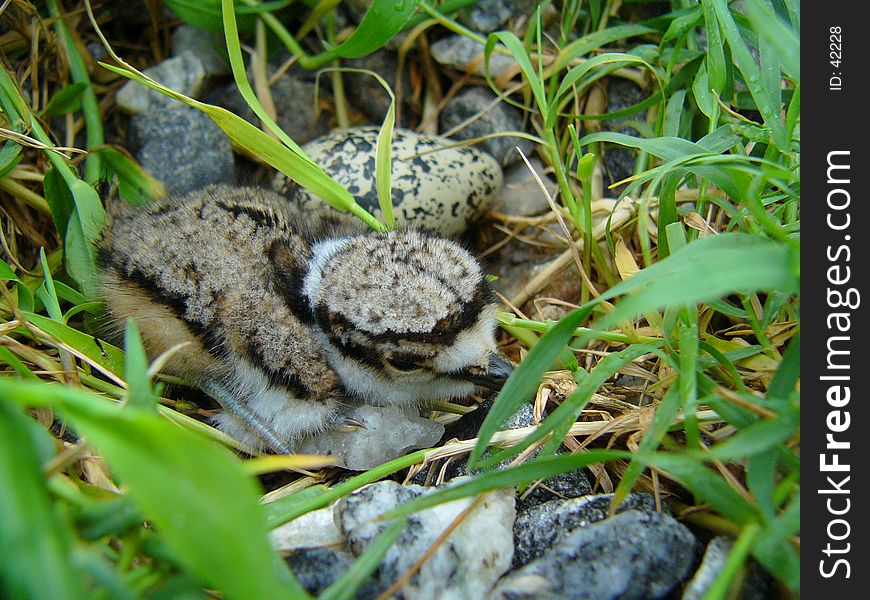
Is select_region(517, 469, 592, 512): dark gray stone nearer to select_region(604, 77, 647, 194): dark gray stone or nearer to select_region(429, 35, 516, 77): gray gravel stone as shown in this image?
select_region(604, 77, 647, 194): dark gray stone

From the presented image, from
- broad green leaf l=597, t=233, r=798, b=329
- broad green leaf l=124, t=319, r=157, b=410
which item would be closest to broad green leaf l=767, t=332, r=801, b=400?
broad green leaf l=597, t=233, r=798, b=329

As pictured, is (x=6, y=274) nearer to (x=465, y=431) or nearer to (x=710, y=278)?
(x=465, y=431)

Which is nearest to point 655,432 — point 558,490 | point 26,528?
point 558,490

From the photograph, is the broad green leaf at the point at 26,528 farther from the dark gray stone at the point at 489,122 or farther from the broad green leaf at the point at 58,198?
the dark gray stone at the point at 489,122

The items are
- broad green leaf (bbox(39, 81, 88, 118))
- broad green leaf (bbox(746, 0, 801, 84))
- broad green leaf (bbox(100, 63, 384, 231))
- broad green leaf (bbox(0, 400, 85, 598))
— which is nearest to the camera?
broad green leaf (bbox(0, 400, 85, 598))

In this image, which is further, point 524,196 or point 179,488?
point 524,196

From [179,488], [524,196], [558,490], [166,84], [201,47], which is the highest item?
[201,47]
